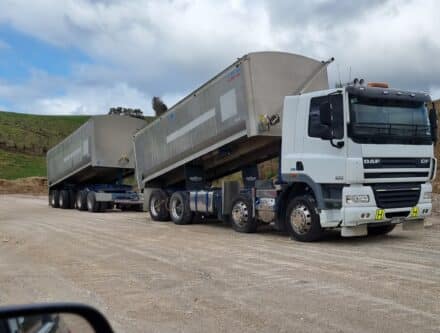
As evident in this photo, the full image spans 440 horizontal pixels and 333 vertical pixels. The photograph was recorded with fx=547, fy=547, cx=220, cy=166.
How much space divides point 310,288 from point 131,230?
25.5 ft

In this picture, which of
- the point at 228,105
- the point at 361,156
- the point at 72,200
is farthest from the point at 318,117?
the point at 72,200

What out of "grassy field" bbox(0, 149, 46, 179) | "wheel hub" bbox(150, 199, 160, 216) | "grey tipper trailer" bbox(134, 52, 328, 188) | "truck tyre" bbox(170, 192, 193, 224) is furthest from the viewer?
"grassy field" bbox(0, 149, 46, 179)

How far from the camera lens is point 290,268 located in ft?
25.2

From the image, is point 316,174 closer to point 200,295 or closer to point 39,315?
point 200,295

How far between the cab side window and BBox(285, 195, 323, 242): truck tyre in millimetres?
1271

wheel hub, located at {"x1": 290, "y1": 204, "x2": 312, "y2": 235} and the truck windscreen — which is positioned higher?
the truck windscreen

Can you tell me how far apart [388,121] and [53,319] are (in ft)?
28.3

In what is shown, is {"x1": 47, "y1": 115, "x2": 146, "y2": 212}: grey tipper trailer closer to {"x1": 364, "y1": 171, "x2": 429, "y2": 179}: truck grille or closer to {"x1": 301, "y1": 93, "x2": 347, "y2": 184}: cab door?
{"x1": 301, "y1": 93, "x2": 347, "y2": 184}: cab door

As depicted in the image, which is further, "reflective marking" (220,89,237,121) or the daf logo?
"reflective marking" (220,89,237,121)

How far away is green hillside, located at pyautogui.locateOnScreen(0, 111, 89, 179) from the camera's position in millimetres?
55662

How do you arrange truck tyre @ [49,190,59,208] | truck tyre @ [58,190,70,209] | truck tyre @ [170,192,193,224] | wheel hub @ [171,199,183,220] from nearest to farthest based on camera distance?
1. truck tyre @ [170,192,193,224]
2. wheel hub @ [171,199,183,220]
3. truck tyre @ [58,190,70,209]
4. truck tyre @ [49,190,59,208]

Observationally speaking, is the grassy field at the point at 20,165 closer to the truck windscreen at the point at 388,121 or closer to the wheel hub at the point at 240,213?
the wheel hub at the point at 240,213

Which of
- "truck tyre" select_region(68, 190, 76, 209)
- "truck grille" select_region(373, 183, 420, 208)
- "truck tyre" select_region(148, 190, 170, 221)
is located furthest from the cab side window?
"truck tyre" select_region(68, 190, 76, 209)

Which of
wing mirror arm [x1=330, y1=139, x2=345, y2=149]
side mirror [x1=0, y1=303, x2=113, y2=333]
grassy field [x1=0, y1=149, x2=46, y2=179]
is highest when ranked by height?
grassy field [x1=0, y1=149, x2=46, y2=179]
